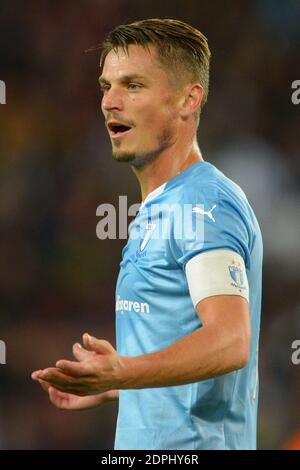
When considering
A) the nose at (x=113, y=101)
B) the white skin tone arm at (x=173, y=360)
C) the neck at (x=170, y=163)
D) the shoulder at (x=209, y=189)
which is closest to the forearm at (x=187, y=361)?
the white skin tone arm at (x=173, y=360)

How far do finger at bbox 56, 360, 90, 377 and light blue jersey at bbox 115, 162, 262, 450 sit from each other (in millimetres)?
490

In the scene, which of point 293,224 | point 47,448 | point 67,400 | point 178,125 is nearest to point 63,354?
point 47,448

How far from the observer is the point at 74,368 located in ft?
5.69

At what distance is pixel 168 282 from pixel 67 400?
612mm

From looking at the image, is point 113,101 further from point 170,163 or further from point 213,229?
point 213,229

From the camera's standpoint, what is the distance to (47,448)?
4.57 m

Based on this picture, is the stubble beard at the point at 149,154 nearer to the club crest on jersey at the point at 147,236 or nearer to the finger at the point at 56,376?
the club crest on jersey at the point at 147,236

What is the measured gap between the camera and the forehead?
2537mm

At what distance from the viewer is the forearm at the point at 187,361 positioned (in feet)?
5.92

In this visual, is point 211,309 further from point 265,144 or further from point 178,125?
point 265,144

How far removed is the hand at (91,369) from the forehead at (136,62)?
1.05 m

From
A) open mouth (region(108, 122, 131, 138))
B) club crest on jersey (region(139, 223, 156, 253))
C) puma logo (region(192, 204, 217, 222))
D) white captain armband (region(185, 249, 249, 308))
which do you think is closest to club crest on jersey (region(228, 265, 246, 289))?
white captain armband (region(185, 249, 249, 308))

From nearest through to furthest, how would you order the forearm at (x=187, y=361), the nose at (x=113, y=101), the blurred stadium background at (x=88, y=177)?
1. the forearm at (x=187, y=361)
2. the nose at (x=113, y=101)
3. the blurred stadium background at (x=88, y=177)
